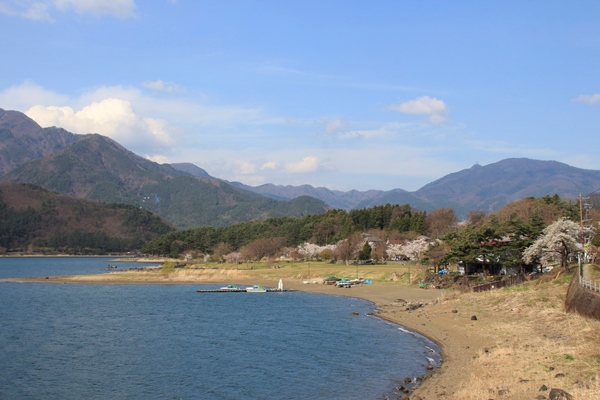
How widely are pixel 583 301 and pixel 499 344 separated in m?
6.80

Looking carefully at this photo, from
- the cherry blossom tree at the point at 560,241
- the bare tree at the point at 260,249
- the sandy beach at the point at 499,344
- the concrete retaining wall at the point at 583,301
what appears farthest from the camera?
the bare tree at the point at 260,249

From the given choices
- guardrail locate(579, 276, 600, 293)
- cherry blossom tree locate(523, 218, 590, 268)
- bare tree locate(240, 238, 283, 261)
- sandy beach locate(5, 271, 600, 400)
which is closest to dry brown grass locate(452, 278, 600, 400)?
sandy beach locate(5, 271, 600, 400)

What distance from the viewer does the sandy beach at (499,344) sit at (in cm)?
2127

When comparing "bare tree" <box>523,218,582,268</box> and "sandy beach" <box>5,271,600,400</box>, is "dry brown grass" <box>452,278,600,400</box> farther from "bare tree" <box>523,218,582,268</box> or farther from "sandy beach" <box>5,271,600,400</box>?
"bare tree" <box>523,218,582,268</box>

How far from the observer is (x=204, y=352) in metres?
34.6

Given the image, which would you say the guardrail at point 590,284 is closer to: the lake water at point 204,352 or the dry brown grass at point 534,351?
the dry brown grass at point 534,351

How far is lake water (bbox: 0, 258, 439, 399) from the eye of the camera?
25766mm

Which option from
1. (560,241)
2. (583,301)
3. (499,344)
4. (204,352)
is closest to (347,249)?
(560,241)

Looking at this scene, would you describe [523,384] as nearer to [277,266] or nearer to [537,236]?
[537,236]

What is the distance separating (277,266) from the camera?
115312 mm

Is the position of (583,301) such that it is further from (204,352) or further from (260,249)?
(260,249)

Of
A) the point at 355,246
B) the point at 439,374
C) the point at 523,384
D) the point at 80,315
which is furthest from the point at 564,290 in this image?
the point at 355,246

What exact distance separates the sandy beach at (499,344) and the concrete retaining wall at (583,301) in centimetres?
63

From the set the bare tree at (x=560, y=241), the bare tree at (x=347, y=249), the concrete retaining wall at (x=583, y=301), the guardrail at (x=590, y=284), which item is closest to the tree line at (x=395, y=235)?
the bare tree at (x=347, y=249)
